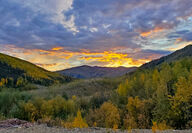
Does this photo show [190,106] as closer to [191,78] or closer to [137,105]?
[191,78]

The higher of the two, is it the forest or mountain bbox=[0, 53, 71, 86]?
mountain bbox=[0, 53, 71, 86]

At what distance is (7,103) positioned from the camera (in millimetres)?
22656

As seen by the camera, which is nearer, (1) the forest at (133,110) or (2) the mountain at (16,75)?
(1) the forest at (133,110)

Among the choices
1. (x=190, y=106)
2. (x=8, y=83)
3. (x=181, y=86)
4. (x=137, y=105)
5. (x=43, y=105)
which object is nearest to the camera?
(x=190, y=106)

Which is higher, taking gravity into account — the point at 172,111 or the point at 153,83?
the point at 153,83

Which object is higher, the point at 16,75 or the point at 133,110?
the point at 16,75

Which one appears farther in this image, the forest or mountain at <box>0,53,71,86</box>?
mountain at <box>0,53,71,86</box>

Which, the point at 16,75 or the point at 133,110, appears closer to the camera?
the point at 133,110

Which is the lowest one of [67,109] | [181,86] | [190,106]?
[67,109]

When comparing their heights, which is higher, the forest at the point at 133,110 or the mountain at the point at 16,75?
the mountain at the point at 16,75

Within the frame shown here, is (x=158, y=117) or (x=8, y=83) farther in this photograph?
(x=8, y=83)

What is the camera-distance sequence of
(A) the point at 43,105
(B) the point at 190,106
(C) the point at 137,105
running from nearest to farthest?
1. (B) the point at 190,106
2. (C) the point at 137,105
3. (A) the point at 43,105

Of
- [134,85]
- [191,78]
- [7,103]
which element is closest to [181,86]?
[191,78]

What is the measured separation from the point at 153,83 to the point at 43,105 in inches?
582
